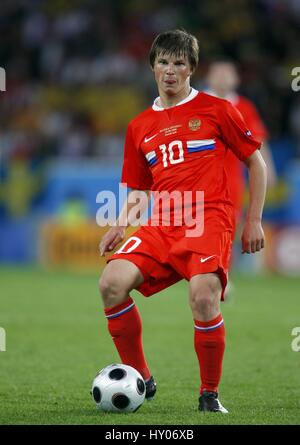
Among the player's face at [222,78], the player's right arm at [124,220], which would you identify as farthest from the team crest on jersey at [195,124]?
the player's face at [222,78]

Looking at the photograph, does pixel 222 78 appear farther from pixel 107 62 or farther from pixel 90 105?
pixel 107 62

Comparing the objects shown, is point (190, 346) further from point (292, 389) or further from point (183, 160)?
point (183, 160)

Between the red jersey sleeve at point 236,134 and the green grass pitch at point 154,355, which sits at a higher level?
the red jersey sleeve at point 236,134

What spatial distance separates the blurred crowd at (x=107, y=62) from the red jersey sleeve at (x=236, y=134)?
9.94 m

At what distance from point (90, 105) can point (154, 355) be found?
1040 cm

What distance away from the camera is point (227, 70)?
891cm

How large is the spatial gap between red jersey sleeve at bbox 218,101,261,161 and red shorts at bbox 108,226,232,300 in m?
A: 0.43

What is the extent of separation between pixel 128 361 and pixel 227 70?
4430 mm

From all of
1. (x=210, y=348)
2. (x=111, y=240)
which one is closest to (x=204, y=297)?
(x=210, y=348)

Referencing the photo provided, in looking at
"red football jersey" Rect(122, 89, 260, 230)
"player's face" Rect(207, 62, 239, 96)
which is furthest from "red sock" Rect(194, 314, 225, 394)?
"player's face" Rect(207, 62, 239, 96)

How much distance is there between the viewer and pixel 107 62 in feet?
56.6

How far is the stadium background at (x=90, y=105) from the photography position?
14062 millimetres

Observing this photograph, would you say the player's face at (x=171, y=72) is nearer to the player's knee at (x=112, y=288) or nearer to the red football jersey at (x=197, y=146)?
the red football jersey at (x=197, y=146)
